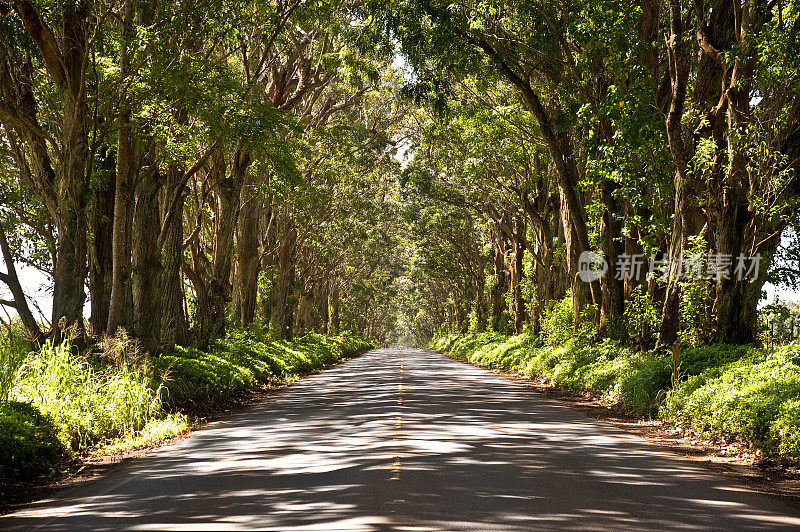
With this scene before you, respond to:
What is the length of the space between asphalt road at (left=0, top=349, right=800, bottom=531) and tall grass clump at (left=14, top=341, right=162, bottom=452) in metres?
1.06

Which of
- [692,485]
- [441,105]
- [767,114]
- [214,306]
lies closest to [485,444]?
[692,485]

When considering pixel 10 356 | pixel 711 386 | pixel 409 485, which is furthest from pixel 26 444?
pixel 711 386

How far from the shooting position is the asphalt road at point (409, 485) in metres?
6.67

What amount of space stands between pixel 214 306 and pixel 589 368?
1189cm

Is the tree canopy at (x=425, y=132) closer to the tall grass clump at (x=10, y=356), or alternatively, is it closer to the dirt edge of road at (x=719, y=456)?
the tall grass clump at (x=10, y=356)

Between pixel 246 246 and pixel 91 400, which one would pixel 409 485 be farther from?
pixel 246 246

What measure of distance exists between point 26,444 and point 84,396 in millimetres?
2440

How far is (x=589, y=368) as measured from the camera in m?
20.5

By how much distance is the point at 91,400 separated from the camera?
11.4m

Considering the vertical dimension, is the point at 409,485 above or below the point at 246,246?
below

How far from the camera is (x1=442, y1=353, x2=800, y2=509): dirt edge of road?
843 centimetres

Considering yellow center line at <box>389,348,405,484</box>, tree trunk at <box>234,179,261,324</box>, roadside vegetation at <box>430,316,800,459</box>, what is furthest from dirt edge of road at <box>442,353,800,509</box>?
tree trunk at <box>234,179,261,324</box>

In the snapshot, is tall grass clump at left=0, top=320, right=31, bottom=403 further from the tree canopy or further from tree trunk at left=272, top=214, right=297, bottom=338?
tree trunk at left=272, top=214, right=297, bottom=338

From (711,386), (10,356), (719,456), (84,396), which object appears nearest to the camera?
(719,456)
